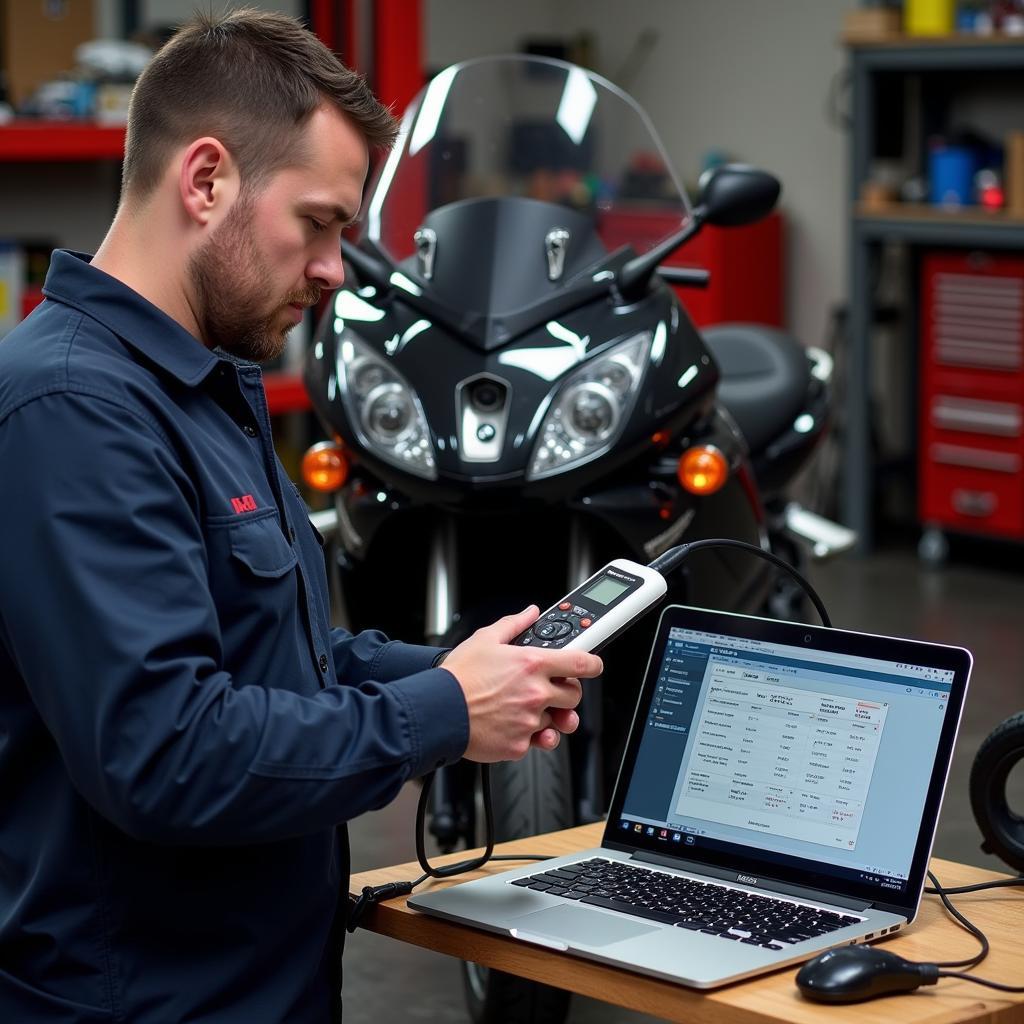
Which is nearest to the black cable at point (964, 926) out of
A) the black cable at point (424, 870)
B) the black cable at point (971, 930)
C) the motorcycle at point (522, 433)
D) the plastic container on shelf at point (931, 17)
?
the black cable at point (971, 930)

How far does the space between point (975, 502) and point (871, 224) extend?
1007 mm

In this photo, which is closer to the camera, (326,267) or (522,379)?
(326,267)

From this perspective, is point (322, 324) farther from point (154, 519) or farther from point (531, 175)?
point (154, 519)

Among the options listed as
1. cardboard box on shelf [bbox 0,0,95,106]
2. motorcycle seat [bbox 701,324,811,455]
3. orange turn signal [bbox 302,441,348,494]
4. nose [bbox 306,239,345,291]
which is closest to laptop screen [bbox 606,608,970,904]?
nose [bbox 306,239,345,291]

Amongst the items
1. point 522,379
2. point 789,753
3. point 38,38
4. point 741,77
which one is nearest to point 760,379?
point 522,379

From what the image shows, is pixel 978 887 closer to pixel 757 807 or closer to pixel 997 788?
pixel 997 788

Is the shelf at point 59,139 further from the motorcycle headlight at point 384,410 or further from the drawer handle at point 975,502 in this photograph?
the motorcycle headlight at point 384,410

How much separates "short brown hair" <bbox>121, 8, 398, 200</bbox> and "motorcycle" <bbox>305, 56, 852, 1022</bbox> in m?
0.95

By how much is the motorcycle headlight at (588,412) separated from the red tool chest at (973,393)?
12.0 feet

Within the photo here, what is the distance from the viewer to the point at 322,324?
2.65 m

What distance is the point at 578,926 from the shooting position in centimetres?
148

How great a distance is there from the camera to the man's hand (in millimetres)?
1382

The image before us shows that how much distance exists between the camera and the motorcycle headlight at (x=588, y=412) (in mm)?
2346

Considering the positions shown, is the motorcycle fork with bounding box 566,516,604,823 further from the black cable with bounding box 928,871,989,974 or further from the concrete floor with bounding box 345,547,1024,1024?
the black cable with bounding box 928,871,989,974
